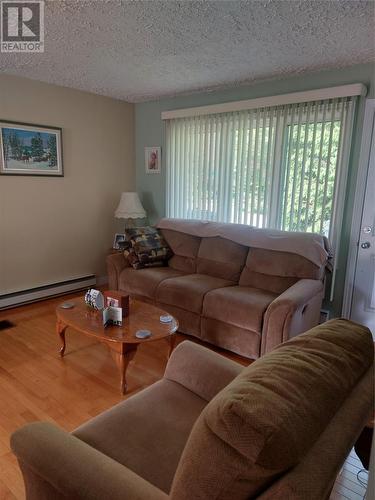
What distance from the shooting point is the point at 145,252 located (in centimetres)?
350

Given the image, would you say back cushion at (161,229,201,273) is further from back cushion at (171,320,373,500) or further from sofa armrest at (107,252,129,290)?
back cushion at (171,320,373,500)

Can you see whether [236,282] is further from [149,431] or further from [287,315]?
[149,431]

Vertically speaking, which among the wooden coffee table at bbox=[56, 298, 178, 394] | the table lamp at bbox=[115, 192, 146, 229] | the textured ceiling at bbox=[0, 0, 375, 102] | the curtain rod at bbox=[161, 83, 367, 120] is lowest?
the wooden coffee table at bbox=[56, 298, 178, 394]

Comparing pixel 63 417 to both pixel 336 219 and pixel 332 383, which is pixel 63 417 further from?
pixel 336 219

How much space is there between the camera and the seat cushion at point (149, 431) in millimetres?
1122

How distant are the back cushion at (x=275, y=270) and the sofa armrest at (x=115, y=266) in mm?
1236

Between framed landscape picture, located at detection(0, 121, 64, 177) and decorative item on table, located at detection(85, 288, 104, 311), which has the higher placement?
framed landscape picture, located at detection(0, 121, 64, 177)

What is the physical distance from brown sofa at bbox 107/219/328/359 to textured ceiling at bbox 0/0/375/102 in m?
1.44

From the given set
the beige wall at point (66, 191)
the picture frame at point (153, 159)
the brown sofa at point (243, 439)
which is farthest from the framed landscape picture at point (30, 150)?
the brown sofa at point (243, 439)

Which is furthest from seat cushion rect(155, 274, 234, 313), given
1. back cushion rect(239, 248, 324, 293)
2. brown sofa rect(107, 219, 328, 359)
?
back cushion rect(239, 248, 324, 293)

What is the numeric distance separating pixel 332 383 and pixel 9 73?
3.78 meters

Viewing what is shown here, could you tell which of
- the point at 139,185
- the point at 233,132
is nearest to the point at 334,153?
the point at 233,132

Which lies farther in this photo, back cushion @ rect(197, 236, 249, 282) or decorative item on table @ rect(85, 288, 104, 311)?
back cushion @ rect(197, 236, 249, 282)

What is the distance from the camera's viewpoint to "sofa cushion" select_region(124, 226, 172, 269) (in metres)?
3.47
